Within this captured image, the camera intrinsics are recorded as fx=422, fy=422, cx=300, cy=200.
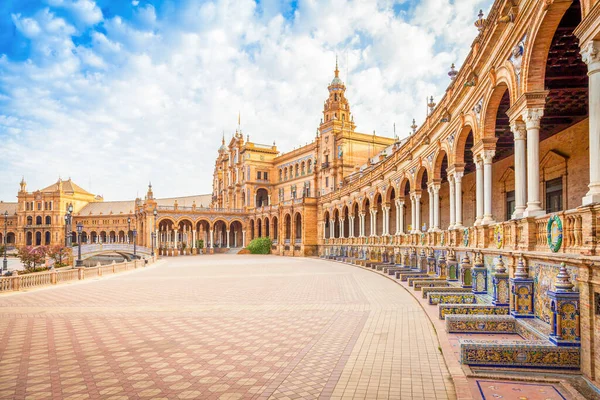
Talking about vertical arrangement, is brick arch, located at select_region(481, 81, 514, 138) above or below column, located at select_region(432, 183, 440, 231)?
above

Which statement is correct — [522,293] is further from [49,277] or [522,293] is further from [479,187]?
[49,277]

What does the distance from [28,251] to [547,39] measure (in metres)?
30.1

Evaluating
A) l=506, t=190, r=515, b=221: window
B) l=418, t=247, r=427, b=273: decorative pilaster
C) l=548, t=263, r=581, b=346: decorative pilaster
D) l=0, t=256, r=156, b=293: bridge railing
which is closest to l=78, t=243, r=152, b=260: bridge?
l=0, t=256, r=156, b=293: bridge railing

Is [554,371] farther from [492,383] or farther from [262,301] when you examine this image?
[262,301]

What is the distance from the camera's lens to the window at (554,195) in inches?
565

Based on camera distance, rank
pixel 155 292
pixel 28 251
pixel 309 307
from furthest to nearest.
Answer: pixel 28 251 < pixel 155 292 < pixel 309 307

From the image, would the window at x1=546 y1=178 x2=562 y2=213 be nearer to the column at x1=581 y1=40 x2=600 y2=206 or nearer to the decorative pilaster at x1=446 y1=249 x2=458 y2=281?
the decorative pilaster at x1=446 y1=249 x2=458 y2=281

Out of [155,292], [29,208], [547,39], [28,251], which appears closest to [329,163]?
[28,251]

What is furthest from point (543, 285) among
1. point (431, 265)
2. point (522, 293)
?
point (431, 265)

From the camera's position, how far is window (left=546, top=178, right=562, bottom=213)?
14.4 metres

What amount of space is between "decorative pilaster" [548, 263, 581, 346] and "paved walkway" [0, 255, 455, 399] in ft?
5.74

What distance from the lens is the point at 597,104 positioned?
5941 millimetres

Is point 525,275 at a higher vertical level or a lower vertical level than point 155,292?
higher

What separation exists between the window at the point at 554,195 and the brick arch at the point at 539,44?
7130 mm
